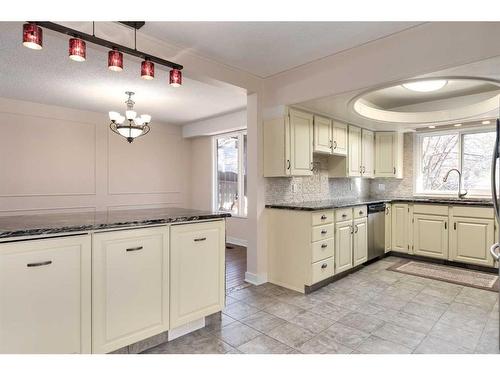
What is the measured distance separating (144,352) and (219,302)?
634mm

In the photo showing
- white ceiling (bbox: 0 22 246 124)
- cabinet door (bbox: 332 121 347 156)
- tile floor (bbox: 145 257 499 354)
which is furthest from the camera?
cabinet door (bbox: 332 121 347 156)

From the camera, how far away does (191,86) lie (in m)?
3.80

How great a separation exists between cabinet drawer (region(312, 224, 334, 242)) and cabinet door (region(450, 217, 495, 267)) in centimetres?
189

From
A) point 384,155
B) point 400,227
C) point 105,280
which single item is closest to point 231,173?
point 384,155

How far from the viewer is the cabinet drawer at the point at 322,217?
3021mm

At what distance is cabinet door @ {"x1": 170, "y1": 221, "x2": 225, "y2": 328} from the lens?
2.05 metres

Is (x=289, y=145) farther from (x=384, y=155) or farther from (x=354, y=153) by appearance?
(x=384, y=155)

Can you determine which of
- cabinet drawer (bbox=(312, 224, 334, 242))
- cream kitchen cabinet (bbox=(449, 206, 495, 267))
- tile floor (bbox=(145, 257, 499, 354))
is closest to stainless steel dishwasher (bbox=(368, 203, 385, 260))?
tile floor (bbox=(145, 257, 499, 354))

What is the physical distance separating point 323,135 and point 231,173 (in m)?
2.58

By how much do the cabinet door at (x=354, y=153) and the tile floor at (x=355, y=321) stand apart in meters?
1.65

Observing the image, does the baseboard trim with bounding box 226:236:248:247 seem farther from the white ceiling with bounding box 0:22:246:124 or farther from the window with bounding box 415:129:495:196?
the window with bounding box 415:129:495:196

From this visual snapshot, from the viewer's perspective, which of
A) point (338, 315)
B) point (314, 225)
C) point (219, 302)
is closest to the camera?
point (219, 302)
